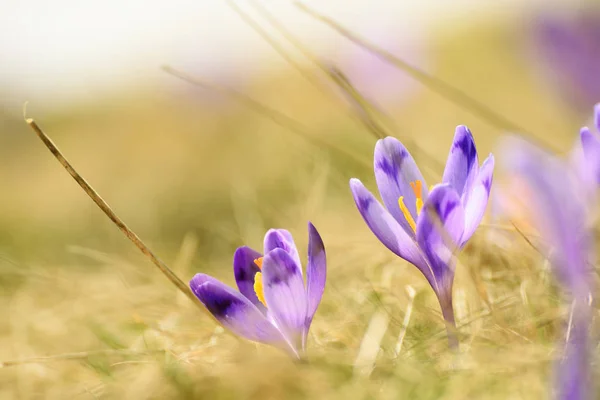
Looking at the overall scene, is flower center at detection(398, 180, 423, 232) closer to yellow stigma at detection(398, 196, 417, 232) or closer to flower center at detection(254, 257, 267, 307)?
yellow stigma at detection(398, 196, 417, 232)

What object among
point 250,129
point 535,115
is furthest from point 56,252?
point 535,115

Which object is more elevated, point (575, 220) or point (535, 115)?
point (535, 115)

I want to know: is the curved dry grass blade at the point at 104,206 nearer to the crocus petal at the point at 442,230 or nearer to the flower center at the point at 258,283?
the flower center at the point at 258,283

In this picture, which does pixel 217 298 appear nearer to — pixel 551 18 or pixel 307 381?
pixel 307 381

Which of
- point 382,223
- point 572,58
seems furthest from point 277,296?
point 572,58

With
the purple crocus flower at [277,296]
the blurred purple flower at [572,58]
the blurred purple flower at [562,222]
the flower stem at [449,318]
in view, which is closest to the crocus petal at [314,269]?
the purple crocus flower at [277,296]

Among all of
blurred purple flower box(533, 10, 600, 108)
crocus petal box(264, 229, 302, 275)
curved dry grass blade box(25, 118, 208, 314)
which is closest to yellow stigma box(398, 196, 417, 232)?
crocus petal box(264, 229, 302, 275)
